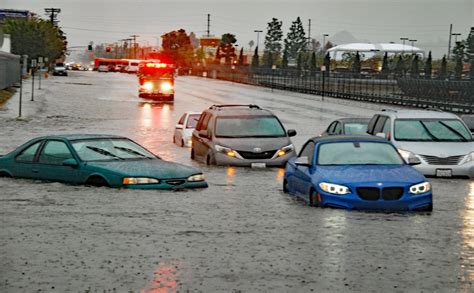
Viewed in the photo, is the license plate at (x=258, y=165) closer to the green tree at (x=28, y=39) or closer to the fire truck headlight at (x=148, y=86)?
the fire truck headlight at (x=148, y=86)

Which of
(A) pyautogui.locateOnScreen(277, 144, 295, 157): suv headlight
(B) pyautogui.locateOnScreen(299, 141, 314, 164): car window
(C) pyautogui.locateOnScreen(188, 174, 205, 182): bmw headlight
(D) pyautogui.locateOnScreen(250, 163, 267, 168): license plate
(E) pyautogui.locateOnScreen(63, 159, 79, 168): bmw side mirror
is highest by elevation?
(B) pyautogui.locateOnScreen(299, 141, 314, 164): car window

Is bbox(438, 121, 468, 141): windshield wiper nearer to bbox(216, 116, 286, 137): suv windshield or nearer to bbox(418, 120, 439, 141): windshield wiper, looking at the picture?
bbox(418, 120, 439, 141): windshield wiper

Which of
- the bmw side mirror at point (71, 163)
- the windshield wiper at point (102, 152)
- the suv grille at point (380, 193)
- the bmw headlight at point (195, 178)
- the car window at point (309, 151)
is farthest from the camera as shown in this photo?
the windshield wiper at point (102, 152)

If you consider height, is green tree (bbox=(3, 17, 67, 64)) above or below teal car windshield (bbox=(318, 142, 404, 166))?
above

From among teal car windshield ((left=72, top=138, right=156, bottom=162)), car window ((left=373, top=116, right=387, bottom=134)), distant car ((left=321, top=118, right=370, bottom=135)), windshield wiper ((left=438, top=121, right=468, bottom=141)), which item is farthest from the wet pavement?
distant car ((left=321, top=118, right=370, bottom=135))

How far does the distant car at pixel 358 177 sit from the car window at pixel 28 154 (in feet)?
18.9

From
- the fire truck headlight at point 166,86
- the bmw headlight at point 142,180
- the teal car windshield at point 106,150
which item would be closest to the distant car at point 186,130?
the teal car windshield at point 106,150

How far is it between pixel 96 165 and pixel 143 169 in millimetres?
914

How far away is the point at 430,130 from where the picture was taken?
24.1 metres

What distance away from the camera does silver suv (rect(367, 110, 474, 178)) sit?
75.2 ft

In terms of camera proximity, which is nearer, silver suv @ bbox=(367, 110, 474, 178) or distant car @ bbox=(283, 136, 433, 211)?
distant car @ bbox=(283, 136, 433, 211)

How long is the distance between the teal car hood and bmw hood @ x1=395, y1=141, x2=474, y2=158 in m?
6.48

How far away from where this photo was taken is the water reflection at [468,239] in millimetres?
10605

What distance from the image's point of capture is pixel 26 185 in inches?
758
